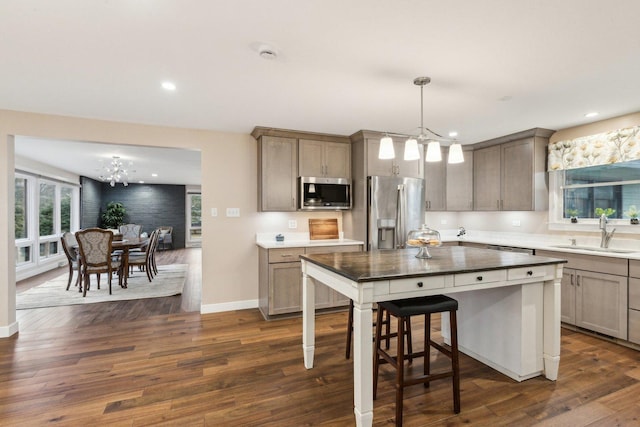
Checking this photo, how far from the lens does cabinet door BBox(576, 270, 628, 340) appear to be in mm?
3002

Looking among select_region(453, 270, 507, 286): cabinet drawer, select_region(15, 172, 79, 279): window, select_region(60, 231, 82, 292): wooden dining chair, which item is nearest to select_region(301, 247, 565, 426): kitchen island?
select_region(453, 270, 507, 286): cabinet drawer

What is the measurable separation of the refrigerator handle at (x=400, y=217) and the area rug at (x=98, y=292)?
11.6 feet

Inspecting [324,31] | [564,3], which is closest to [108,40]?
[324,31]

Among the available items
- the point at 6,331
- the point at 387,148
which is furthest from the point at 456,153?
the point at 6,331

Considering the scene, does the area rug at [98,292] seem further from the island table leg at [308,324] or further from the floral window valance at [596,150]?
the floral window valance at [596,150]

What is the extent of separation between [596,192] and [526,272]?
2560mm

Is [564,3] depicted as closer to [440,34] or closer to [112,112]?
[440,34]

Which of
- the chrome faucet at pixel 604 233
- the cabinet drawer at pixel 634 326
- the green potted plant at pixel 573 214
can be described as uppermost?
the green potted plant at pixel 573 214

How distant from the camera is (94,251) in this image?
16.3 feet

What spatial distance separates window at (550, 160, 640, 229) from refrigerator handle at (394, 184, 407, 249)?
1.97 m

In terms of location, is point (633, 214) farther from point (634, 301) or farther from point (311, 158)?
point (311, 158)

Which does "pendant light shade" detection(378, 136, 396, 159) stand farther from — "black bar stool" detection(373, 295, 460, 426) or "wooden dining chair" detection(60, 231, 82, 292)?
"wooden dining chair" detection(60, 231, 82, 292)

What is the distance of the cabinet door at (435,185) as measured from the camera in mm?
4949

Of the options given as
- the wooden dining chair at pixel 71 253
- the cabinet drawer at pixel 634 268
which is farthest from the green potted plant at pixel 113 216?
the cabinet drawer at pixel 634 268
